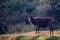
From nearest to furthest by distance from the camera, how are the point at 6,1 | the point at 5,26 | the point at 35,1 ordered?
the point at 5,26 < the point at 6,1 < the point at 35,1

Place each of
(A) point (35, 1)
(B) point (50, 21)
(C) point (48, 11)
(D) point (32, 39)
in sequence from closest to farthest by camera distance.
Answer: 1. (D) point (32, 39)
2. (B) point (50, 21)
3. (C) point (48, 11)
4. (A) point (35, 1)

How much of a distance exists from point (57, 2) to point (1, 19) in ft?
18.2

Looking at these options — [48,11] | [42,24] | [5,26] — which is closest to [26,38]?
[42,24]

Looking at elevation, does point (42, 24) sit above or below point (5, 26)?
above

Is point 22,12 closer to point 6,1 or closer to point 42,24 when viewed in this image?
point 6,1

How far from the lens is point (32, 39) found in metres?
13.3

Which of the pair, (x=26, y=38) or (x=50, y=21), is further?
(x=50, y=21)

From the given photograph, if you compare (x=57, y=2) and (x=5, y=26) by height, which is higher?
(x=57, y=2)

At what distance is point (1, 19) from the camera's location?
21000 millimetres

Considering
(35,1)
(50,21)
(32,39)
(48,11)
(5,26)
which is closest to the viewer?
(32,39)

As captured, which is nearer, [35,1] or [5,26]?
[5,26]

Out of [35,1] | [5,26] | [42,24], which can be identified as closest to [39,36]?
[42,24]

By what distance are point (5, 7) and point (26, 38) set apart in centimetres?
945

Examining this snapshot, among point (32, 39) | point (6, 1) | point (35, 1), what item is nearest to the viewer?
point (32, 39)
